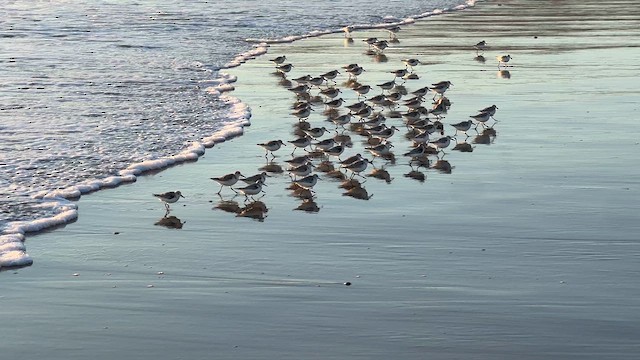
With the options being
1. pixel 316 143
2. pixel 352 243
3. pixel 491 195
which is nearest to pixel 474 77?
pixel 316 143

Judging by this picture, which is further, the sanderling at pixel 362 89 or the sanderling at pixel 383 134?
the sanderling at pixel 362 89

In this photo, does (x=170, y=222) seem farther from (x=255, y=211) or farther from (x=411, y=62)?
(x=411, y=62)

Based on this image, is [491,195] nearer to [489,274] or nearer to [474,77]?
[489,274]

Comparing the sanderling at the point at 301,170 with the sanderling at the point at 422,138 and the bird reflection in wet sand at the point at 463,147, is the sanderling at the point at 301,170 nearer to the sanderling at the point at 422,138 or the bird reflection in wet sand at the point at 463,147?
the sanderling at the point at 422,138

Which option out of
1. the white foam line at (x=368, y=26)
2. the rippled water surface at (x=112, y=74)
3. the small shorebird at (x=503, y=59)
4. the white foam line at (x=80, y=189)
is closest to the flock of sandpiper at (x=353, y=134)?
the white foam line at (x=80, y=189)

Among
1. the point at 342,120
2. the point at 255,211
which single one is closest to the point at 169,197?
the point at 255,211

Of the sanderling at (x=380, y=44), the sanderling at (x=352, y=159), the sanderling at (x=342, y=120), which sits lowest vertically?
the sanderling at (x=380, y=44)

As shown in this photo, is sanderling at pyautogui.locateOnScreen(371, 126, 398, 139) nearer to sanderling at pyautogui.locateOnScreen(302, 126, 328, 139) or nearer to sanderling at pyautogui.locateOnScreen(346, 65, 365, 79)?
sanderling at pyautogui.locateOnScreen(302, 126, 328, 139)
